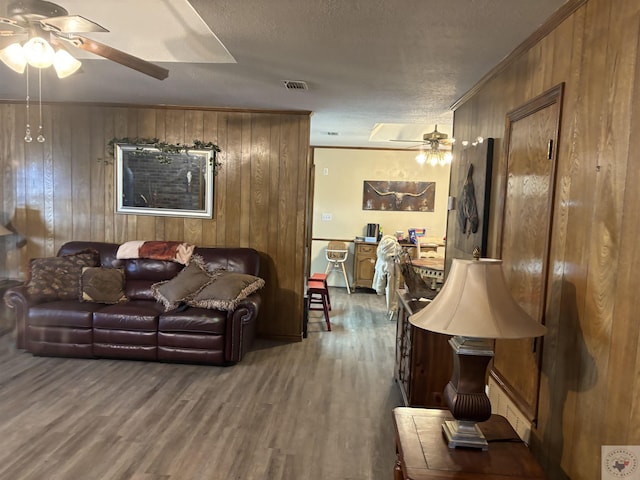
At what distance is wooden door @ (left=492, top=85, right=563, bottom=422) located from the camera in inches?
76.8

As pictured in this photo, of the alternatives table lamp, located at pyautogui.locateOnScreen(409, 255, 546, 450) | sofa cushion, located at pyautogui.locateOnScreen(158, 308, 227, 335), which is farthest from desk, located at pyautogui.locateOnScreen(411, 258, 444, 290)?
table lamp, located at pyautogui.locateOnScreen(409, 255, 546, 450)

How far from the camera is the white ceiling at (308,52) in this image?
2096mm

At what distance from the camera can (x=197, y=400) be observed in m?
3.25

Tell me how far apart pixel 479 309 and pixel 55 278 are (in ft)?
13.0

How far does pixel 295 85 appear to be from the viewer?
348cm

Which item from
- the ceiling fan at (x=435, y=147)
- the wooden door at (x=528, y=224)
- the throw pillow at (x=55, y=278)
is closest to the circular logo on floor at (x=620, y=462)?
the wooden door at (x=528, y=224)

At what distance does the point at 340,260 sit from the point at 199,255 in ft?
11.1

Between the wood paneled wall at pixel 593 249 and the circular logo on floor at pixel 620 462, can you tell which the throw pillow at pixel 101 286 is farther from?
the circular logo on floor at pixel 620 462

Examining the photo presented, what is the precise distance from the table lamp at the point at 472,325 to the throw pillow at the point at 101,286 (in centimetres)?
331

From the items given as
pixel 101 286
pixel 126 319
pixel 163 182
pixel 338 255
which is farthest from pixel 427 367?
pixel 338 255

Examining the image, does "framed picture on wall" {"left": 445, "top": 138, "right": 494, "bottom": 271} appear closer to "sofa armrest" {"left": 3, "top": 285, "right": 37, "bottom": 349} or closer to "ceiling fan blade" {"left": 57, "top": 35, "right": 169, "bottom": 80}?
"ceiling fan blade" {"left": 57, "top": 35, "right": 169, "bottom": 80}

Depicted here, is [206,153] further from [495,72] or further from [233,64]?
[495,72]

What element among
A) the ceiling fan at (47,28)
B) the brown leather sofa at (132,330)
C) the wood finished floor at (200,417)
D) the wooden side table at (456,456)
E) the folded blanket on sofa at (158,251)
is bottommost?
the wood finished floor at (200,417)

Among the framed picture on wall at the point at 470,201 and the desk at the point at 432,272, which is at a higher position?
the framed picture on wall at the point at 470,201
